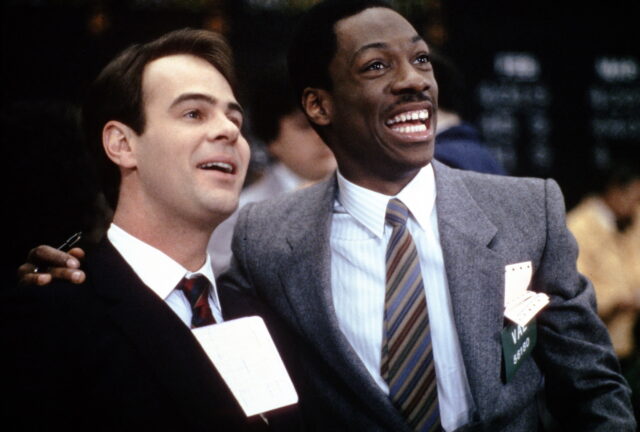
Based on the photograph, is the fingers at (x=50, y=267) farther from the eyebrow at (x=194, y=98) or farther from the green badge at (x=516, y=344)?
the green badge at (x=516, y=344)

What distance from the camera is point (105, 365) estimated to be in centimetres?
134

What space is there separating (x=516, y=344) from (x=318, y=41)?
86cm

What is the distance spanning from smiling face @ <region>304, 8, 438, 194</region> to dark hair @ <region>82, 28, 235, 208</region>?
285 mm

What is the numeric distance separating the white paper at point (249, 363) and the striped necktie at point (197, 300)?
0.15ft

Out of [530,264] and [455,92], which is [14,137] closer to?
[530,264]

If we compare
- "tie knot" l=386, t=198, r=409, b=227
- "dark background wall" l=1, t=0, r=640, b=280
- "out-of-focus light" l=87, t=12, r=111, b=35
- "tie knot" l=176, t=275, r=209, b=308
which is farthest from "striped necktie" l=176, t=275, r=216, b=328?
"out-of-focus light" l=87, t=12, r=111, b=35

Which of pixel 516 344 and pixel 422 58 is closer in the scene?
pixel 516 344

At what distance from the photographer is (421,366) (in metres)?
1.60

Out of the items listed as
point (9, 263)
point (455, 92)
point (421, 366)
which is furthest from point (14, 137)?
point (455, 92)

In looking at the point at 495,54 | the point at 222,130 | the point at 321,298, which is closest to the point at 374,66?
the point at 222,130

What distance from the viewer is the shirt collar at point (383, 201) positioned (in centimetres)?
174

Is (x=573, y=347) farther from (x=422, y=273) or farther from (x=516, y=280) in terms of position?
(x=422, y=273)

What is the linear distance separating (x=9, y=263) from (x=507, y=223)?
1.18m

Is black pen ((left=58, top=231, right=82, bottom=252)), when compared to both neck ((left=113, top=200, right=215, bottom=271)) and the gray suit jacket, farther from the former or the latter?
the gray suit jacket
